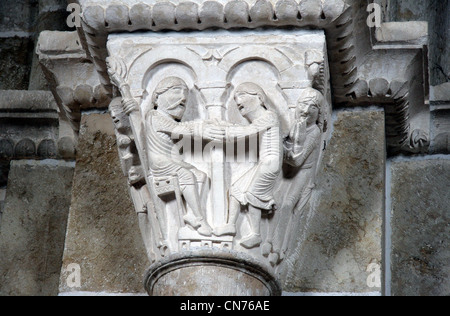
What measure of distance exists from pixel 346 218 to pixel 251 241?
462 mm

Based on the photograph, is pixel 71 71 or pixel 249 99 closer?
pixel 249 99

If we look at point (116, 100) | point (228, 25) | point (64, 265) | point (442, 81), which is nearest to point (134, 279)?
point (64, 265)

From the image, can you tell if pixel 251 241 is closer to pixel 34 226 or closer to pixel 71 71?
pixel 71 71

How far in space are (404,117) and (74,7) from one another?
1077 mm

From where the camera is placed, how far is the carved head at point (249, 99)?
13.5 feet

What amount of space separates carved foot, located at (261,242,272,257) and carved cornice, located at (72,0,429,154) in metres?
0.63

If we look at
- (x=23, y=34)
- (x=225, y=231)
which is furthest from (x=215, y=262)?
(x=23, y=34)

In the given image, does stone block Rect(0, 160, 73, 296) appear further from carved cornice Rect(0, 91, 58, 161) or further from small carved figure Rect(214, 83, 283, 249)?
small carved figure Rect(214, 83, 283, 249)

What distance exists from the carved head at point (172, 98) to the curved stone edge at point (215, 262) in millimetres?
420

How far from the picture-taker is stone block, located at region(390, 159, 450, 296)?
4.54m

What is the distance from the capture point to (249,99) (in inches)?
162

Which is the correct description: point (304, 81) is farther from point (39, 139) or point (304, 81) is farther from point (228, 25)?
point (39, 139)

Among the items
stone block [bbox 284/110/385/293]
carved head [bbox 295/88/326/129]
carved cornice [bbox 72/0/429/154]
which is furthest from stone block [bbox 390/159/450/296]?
carved head [bbox 295/88/326/129]

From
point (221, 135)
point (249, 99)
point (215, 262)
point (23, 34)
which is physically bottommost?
point (215, 262)
